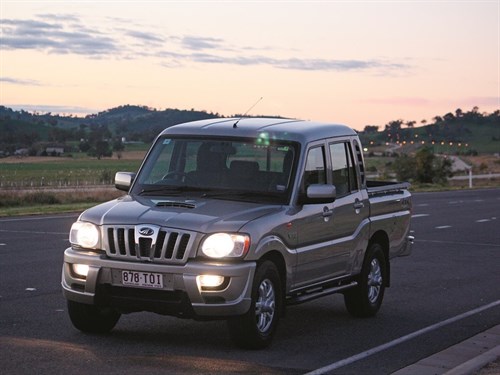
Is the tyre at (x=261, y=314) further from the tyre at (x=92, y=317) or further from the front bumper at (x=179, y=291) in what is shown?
the tyre at (x=92, y=317)

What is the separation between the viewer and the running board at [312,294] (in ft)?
33.3

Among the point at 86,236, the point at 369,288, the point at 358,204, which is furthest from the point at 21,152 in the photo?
the point at 86,236

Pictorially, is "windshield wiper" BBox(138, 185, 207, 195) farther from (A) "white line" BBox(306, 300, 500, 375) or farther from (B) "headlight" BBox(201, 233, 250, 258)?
(A) "white line" BBox(306, 300, 500, 375)

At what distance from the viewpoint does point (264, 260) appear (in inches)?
372

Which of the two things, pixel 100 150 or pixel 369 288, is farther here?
pixel 100 150

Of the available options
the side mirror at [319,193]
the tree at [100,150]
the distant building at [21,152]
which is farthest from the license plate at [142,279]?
the tree at [100,150]

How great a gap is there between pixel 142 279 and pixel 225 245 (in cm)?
74

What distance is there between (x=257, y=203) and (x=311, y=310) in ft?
8.88

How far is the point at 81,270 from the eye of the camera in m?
9.41

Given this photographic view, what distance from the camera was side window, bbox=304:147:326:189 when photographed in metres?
10.5

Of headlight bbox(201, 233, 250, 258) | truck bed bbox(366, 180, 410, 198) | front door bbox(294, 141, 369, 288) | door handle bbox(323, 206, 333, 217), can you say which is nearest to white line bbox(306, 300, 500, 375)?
front door bbox(294, 141, 369, 288)

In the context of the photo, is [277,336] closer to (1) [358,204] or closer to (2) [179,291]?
(2) [179,291]

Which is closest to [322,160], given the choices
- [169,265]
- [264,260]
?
[264,260]

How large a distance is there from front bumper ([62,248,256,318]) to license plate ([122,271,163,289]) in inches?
1.4
